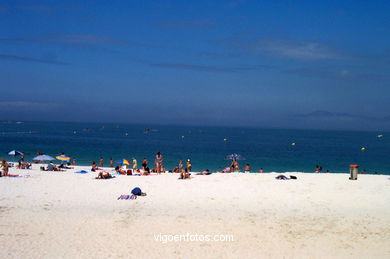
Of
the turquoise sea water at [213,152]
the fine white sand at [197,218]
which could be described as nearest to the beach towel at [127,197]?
the fine white sand at [197,218]

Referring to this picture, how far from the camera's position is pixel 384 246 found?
417 inches

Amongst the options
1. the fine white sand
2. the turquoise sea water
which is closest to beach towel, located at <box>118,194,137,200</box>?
the fine white sand

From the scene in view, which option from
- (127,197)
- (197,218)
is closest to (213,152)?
(127,197)

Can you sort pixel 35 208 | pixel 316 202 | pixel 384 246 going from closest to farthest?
1. pixel 384 246
2. pixel 35 208
3. pixel 316 202

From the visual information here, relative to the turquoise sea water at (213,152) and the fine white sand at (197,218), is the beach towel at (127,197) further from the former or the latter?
the turquoise sea water at (213,152)

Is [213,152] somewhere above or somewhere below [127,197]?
below

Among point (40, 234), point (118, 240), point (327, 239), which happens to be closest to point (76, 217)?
point (40, 234)

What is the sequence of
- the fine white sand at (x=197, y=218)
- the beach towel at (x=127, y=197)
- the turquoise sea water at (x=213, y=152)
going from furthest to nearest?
the turquoise sea water at (x=213, y=152) < the beach towel at (x=127, y=197) < the fine white sand at (x=197, y=218)

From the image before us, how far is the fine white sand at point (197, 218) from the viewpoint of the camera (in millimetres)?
10242

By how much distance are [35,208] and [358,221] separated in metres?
12.0

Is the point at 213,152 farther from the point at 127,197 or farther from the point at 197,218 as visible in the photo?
the point at 197,218

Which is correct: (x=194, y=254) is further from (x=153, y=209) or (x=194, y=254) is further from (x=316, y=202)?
(x=316, y=202)

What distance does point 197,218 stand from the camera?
12.8 meters

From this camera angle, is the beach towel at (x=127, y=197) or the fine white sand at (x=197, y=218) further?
the beach towel at (x=127, y=197)
